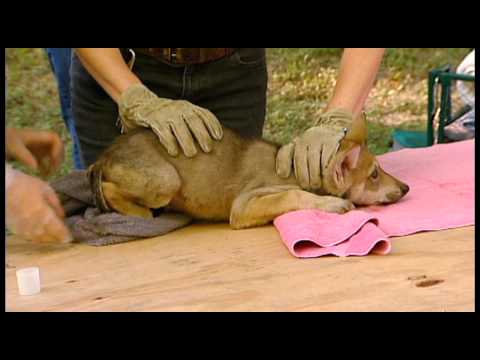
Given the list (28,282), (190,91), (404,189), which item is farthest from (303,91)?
(28,282)

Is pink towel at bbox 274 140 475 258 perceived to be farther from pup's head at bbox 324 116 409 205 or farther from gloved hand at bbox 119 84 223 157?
gloved hand at bbox 119 84 223 157

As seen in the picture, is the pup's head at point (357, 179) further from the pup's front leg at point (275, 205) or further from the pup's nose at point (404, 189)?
the pup's front leg at point (275, 205)

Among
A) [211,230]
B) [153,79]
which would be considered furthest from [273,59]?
[211,230]

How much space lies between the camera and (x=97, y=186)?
3.25m

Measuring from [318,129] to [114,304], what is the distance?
138 centimetres

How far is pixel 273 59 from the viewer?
9.87m

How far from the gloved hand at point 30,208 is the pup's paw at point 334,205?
0.94 meters

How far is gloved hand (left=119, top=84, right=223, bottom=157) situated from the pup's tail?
0.24 meters

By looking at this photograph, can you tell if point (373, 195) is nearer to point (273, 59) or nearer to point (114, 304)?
point (114, 304)

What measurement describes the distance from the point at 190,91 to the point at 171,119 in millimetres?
568

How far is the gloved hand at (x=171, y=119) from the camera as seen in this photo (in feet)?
10.7

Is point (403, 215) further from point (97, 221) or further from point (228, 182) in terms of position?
point (97, 221)

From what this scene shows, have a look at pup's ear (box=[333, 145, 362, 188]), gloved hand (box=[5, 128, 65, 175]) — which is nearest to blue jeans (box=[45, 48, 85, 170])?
gloved hand (box=[5, 128, 65, 175])

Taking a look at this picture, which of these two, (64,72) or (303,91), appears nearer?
(64,72)
